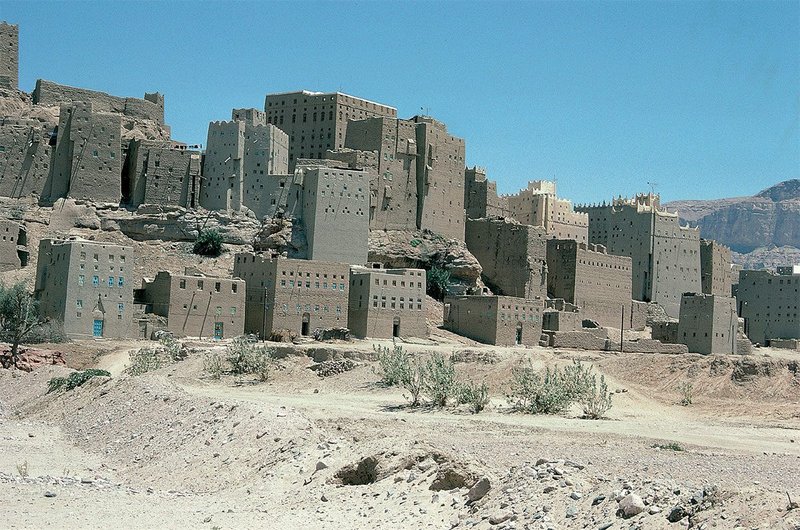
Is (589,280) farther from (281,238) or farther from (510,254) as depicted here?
(281,238)

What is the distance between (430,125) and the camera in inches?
2923

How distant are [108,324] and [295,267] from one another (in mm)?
10277

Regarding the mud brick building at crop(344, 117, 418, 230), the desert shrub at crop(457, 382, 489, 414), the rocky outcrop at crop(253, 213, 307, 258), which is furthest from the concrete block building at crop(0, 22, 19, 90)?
the desert shrub at crop(457, 382, 489, 414)

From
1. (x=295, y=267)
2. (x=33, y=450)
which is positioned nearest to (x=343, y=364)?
(x=295, y=267)

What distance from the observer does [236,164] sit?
69438 mm

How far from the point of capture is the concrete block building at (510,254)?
7256 centimetres

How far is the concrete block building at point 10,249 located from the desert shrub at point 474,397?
35065mm

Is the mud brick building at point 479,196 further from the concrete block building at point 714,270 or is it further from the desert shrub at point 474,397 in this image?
the desert shrub at point 474,397

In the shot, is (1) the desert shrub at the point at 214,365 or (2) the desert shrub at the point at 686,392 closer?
(1) the desert shrub at the point at 214,365

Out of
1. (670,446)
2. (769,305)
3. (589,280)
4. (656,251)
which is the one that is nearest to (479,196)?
(589,280)

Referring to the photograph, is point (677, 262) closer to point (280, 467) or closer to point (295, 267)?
point (295, 267)

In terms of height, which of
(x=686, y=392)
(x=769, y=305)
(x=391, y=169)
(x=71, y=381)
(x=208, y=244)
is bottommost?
(x=71, y=381)

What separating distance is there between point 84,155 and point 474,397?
41.4 m

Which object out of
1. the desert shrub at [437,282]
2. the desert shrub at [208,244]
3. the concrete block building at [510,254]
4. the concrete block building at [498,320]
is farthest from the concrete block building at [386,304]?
the concrete block building at [510,254]
